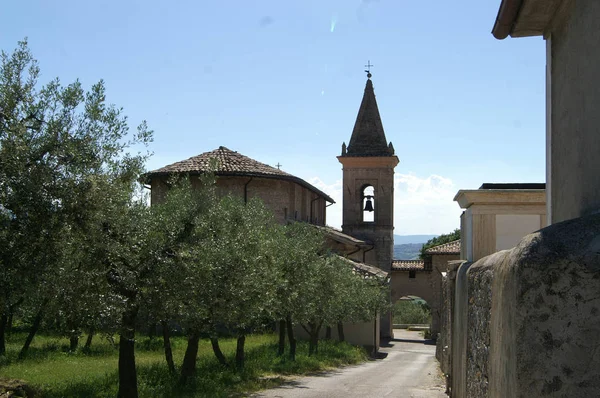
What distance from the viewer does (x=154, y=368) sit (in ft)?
58.9

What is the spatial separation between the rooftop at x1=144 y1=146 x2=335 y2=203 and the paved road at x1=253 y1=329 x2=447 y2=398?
1124 centimetres

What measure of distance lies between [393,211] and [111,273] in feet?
121

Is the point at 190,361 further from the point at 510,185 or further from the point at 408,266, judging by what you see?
the point at 408,266

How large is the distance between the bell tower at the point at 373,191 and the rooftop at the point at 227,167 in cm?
960

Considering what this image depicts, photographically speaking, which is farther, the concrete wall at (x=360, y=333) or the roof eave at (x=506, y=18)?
the concrete wall at (x=360, y=333)

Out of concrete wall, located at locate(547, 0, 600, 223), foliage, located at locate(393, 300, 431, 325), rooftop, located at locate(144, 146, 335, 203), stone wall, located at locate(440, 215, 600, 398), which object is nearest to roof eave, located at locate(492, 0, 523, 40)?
concrete wall, located at locate(547, 0, 600, 223)

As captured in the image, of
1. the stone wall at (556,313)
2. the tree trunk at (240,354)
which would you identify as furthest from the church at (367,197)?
the stone wall at (556,313)

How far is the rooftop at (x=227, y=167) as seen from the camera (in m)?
34.0

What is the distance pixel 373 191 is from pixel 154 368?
101ft

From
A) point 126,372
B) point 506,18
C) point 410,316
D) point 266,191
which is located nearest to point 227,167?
point 266,191

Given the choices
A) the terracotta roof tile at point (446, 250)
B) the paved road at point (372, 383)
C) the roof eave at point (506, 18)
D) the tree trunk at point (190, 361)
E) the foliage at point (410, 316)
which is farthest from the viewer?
the foliage at point (410, 316)

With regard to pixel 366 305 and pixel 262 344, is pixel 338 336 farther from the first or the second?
pixel 262 344

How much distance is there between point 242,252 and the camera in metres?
15.4

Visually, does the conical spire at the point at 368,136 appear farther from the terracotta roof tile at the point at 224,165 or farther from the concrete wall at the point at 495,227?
the concrete wall at the point at 495,227
